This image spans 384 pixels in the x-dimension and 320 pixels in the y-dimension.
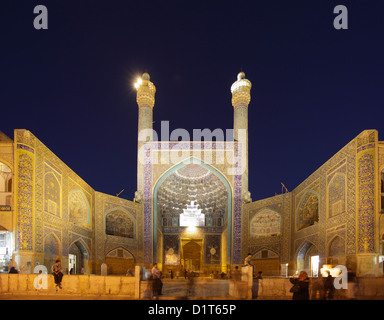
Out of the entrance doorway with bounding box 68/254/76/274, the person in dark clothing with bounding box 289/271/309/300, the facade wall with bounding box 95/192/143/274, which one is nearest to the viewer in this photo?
the person in dark clothing with bounding box 289/271/309/300

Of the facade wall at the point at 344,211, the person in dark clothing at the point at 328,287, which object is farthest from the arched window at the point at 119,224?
the person in dark clothing at the point at 328,287

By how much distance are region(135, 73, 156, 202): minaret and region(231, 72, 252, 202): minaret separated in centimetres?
535

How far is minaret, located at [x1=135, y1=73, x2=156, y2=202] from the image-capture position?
18.5 metres

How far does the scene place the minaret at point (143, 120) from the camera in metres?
18.5

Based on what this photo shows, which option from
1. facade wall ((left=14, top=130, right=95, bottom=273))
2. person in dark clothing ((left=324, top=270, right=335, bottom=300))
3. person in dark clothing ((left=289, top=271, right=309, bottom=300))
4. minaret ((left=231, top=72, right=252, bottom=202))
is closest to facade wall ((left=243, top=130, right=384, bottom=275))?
person in dark clothing ((left=324, top=270, right=335, bottom=300))

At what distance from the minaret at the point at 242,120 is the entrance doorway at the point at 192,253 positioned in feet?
20.6

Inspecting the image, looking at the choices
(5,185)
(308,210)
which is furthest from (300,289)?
(5,185)

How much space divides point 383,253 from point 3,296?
10.3 m

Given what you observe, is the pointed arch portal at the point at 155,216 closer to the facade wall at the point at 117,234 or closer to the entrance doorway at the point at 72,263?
the facade wall at the point at 117,234

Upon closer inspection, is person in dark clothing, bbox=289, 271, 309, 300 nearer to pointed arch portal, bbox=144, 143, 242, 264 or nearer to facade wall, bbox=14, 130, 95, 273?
facade wall, bbox=14, 130, 95, 273

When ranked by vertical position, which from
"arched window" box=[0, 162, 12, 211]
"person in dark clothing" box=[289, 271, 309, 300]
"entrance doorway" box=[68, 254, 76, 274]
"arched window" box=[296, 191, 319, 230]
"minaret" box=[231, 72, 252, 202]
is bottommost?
"entrance doorway" box=[68, 254, 76, 274]

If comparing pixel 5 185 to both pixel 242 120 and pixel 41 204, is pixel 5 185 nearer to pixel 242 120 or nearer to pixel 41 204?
pixel 41 204
